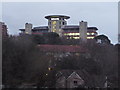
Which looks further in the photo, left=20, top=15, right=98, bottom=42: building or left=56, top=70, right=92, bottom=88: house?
left=20, top=15, right=98, bottom=42: building

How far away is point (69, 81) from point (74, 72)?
36cm

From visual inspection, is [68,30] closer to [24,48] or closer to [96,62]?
[96,62]

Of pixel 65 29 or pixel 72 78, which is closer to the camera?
pixel 72 78

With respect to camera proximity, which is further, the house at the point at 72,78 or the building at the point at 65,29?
the building at the point at 65,29

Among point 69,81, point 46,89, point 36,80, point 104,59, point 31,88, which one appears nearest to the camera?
point 31,88

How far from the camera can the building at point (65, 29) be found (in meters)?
22.3

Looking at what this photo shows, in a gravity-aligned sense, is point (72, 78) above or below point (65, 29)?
below

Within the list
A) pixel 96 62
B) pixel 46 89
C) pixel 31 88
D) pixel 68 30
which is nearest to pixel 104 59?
pixel 96 62

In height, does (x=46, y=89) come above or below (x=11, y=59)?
below

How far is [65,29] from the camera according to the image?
23578 mm

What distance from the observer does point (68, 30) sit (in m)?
23.6

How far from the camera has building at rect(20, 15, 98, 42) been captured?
73.2 ft

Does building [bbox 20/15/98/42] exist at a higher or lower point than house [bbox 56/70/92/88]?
higher

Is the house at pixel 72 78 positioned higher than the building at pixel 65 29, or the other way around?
the building at pixel 65 29
